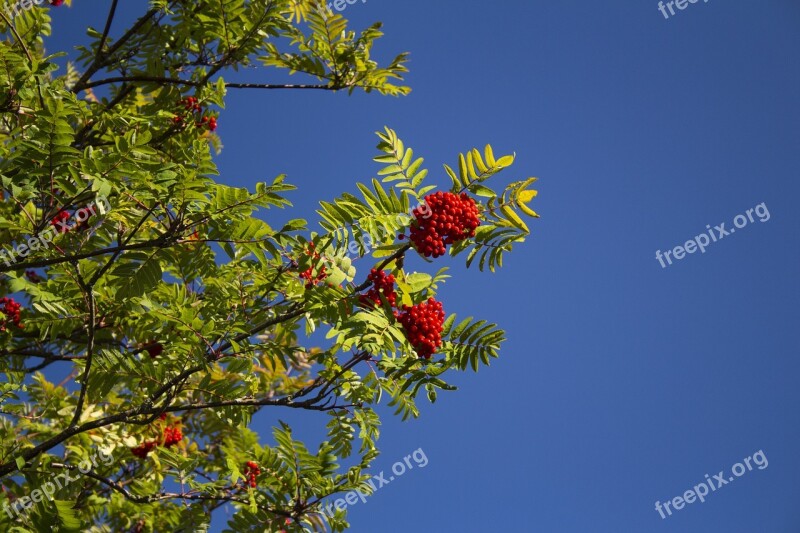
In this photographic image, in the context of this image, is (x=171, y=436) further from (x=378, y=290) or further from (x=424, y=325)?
(x=424, y=325)

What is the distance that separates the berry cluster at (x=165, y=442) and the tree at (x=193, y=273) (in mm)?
31

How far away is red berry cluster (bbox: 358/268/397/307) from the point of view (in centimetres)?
349

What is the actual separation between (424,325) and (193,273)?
6.13 ft

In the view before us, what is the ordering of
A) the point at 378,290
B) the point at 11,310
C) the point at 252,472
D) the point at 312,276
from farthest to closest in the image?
the point at 11,310 < the point at 252,472 < the point at 312,276 < the point at 378,290

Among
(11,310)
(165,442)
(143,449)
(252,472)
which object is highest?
(11,310)

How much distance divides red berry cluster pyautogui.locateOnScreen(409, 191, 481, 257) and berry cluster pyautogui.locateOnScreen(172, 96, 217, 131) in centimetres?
302

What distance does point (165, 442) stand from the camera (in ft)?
19.8

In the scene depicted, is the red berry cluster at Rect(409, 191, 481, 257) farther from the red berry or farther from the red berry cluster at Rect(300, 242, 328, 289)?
the red berry

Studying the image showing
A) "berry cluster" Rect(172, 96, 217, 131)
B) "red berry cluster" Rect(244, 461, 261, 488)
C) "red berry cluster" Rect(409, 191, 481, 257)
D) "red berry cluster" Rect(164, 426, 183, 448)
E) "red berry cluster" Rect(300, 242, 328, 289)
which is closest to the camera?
"red berry cluster" Rect(409, 191, 481, 257)

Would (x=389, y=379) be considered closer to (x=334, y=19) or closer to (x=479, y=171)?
(x=479, y=171)

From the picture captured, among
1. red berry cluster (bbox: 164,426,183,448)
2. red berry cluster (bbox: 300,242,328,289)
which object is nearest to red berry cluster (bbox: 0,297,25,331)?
red berry cluster (bbox: 164,426,183,448)

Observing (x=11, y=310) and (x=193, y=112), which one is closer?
(x=11, y=310)

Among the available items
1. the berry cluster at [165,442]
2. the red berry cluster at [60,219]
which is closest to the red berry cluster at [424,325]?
the red berry cluster at [60,219]

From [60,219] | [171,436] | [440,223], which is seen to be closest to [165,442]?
[171,436]
